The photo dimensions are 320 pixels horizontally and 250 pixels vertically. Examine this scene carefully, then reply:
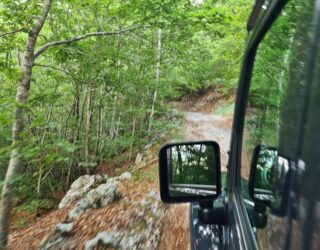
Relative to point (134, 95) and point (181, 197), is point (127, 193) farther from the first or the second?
point (181, 197)

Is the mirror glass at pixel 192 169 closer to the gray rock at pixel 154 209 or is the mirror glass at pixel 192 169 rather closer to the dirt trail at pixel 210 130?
the gray rock at pixel 154 209

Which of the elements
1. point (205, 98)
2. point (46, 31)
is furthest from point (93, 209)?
point (205, 98)

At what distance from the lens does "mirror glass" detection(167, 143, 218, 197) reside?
2070 millimetres

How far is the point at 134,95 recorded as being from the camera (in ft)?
40.7

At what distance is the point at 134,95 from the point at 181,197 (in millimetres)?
10497

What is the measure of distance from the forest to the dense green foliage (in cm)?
2

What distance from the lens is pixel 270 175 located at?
4.01ft

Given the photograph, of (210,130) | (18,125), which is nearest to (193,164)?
(18,125)

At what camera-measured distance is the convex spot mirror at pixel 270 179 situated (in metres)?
0.98

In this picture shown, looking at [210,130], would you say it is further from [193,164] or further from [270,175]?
[270,175]

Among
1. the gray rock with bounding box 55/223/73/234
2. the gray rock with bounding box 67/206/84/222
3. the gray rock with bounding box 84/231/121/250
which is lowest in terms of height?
the gray rock with bounding box 67/206/84/222

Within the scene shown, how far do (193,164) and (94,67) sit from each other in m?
6.25

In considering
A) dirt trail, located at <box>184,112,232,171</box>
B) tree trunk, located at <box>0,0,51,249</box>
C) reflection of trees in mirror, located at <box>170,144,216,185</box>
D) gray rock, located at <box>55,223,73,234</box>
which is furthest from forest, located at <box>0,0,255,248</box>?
reflection of trees in mirror, located at <box>170,144,216,185</box>

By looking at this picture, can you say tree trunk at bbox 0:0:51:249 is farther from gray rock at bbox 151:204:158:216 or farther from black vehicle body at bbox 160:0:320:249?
black vehicle body at bbox 160:0:320:249
